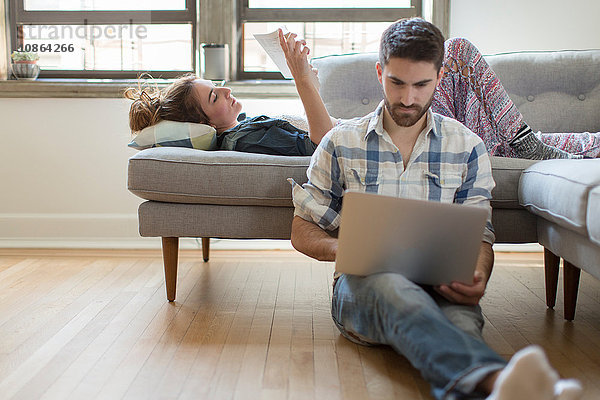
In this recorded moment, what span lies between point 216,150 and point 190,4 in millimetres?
1424

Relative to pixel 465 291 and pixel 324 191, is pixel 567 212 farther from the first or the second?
pixel 324 191

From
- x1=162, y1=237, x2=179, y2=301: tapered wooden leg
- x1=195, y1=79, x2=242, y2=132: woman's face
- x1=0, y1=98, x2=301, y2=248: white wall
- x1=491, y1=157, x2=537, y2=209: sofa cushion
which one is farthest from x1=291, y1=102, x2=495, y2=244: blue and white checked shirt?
x1=0, y1=98, x2=301, y2=248: white wall

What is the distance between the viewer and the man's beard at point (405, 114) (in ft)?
5.02

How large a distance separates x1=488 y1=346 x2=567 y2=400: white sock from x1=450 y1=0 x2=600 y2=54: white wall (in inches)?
93.8

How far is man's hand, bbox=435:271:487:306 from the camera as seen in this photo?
4.49 ft

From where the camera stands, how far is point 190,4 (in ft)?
11.0

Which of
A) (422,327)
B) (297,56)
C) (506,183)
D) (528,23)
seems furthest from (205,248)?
(528,23)

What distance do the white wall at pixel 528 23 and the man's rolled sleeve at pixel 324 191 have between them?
1.75 metres

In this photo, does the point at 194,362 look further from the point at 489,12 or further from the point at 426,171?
the point at 489,12

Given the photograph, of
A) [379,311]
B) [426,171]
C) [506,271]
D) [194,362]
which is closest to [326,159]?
[426,171]

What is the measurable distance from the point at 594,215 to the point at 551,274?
0.65m

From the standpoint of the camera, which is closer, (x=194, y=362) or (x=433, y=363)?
(x=433, y=363)

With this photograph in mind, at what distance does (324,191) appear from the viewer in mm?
1650

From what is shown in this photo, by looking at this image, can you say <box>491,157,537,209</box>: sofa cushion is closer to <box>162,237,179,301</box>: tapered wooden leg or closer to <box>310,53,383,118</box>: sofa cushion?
<box>310,53,383,118</box>: sofa cushion
